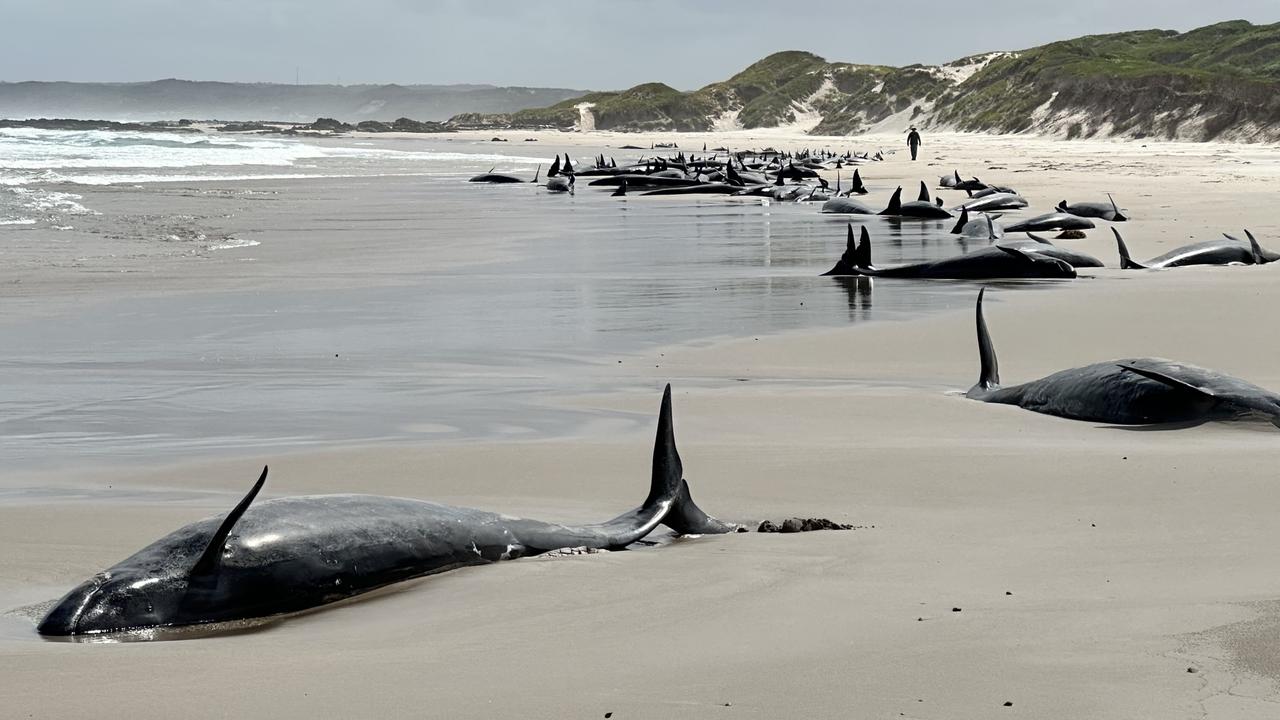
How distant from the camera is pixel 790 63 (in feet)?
509

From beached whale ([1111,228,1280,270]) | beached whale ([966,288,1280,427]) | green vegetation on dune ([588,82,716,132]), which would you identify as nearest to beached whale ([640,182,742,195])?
beached whale ([1111,228,1280,270])

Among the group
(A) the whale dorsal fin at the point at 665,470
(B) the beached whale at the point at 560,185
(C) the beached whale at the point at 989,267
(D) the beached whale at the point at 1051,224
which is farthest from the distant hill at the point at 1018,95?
(A) the whale dorsal fin at the point at 665,470

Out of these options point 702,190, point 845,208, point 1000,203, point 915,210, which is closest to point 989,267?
point 915,210

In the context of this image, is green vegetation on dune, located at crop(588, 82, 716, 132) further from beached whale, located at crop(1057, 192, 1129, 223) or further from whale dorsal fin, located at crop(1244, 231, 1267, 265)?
whale dorsal fin, located at crop(1244, 231, 1267, 265)

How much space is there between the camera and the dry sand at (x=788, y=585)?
2.80m

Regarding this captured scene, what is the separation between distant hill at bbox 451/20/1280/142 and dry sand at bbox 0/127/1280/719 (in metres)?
45.1

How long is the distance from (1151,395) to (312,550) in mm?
3624

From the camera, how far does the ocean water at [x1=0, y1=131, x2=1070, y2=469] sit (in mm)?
6309

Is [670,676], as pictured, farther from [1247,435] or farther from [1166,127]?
[1166,127]

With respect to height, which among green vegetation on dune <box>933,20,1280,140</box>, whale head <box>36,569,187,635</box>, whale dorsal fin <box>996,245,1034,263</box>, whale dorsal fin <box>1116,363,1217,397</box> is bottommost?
whale dorsal fin <box>996,245,1034,263</box>

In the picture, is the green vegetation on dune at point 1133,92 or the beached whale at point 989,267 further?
the green vegetation on dune at point 1133,92

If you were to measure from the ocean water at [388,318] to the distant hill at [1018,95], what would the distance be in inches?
1424

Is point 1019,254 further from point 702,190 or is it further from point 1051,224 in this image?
point 702,190

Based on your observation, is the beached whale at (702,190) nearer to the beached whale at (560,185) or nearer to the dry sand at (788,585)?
the beached whale at (560,185)
